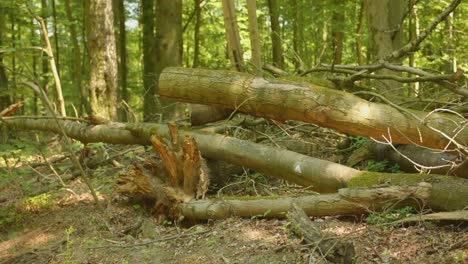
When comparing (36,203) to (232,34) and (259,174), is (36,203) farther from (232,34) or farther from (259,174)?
(232,34)

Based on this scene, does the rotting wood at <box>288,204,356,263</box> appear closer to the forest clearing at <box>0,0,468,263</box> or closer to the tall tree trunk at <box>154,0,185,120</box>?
the forest clearing at <box>0,0,468,263</box>

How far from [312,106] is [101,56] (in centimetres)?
488

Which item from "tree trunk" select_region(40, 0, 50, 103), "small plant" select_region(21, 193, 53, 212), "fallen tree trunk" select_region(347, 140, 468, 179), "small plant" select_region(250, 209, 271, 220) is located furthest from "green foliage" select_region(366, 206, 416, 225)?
"tree trunk" select_region(40, 0, 50, 103)

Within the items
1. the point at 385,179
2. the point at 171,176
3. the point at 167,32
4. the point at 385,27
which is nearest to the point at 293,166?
the point at 385,179

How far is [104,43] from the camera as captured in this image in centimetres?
781

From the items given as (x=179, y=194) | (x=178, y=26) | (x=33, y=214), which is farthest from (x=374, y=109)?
(x=178, y=26)

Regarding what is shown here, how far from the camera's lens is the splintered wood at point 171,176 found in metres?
5.04

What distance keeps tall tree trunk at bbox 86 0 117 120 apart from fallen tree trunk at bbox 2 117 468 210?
1.23m

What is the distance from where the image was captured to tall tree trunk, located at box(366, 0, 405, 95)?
6.75m

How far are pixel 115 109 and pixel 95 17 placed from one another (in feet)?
5.72

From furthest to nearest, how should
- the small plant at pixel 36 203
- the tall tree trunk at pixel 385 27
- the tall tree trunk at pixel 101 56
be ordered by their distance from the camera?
the tall tree trunk at pixel 101 56
the tall tree trunk at pixel 385 27
the small plant at pixel 36 203

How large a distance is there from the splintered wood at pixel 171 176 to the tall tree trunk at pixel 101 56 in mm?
2861

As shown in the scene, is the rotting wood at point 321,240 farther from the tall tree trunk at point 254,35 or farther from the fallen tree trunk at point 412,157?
the tall tree trunk at point 254,35

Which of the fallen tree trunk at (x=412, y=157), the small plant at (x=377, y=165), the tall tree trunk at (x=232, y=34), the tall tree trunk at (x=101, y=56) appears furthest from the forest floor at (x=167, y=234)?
the tall tree trunk at (x=232, y=34)
